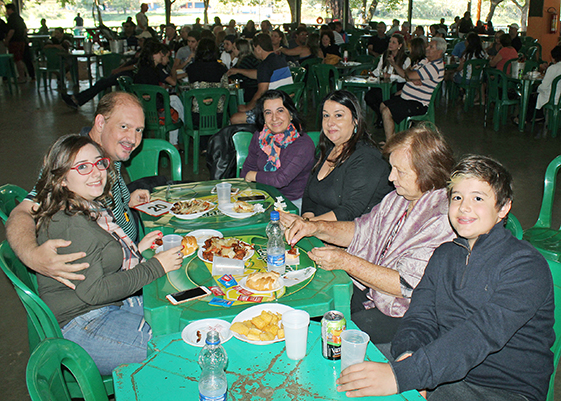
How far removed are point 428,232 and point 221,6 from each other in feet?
81.4

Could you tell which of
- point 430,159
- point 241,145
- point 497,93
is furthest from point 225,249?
point 497,93

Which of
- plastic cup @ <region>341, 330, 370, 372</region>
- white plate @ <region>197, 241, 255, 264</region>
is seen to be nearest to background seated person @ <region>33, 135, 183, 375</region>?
white plate @ <region>197, 241, 255, 264</region>

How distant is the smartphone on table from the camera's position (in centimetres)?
167

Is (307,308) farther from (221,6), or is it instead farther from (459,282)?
(221,6)

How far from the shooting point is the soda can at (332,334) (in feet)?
4.49

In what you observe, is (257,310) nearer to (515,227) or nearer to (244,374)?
(244,374)

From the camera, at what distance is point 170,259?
1.89 meters

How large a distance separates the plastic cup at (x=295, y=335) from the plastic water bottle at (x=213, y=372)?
197 millimetres

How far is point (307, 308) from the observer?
166 centimetres

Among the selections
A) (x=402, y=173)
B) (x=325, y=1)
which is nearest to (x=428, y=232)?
(x=402, y=173)

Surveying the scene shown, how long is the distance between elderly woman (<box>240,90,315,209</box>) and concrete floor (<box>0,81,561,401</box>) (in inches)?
67.4

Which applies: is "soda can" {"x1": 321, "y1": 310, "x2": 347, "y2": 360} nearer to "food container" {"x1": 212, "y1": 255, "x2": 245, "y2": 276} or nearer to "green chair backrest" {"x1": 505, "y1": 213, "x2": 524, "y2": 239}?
"food container" {"x1": 212, "y1": 255, "x2": 245, "y2": 276}

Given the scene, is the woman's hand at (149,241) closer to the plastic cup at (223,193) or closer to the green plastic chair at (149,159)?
the plastic cup at (223,193)

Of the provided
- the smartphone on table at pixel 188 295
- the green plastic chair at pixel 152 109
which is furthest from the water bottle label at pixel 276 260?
the green plastic chair at pixel 152 109
